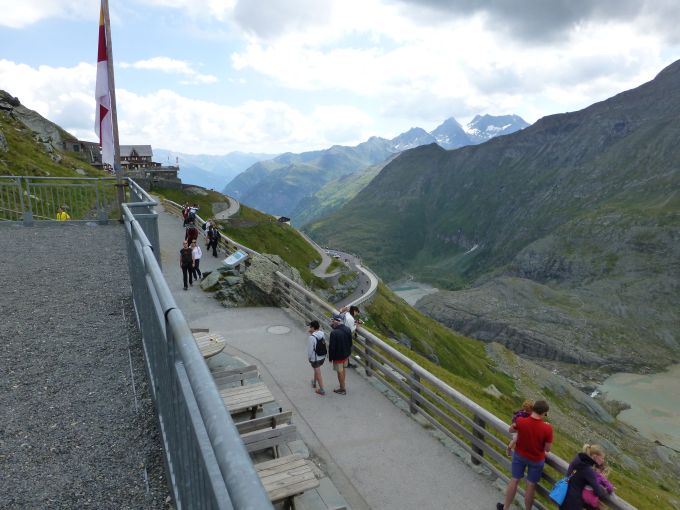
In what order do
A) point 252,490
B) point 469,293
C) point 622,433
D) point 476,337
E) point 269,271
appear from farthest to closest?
point 469,293, point 476,337, point 622,433, point 269,271, point 252,490

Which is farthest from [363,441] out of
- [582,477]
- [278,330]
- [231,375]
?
[278,330]

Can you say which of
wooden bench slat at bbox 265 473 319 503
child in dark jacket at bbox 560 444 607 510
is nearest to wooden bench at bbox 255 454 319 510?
wooden bench slat at bbox 265 473 319 503

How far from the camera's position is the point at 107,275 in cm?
1115

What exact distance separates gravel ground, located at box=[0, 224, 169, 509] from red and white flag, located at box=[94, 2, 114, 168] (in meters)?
6.03

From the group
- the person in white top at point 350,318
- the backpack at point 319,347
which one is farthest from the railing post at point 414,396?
the person in white top at point 350,318

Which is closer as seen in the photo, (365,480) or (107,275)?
(365,480)

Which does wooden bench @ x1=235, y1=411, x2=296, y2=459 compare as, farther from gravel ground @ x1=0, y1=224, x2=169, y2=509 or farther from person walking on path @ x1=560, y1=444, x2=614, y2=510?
person walking on path @ x1=560, y1=444, x2=614, y2=510

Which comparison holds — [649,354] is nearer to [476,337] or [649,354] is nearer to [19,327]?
[476,337]

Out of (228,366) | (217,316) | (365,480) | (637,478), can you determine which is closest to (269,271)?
(217,316)

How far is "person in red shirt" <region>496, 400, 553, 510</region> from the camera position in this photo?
26.2ft

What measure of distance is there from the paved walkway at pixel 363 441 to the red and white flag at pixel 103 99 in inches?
310

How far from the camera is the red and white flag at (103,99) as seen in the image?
1515cm

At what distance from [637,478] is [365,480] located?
4875cm

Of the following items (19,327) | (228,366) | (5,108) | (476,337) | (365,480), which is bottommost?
(476,337)
